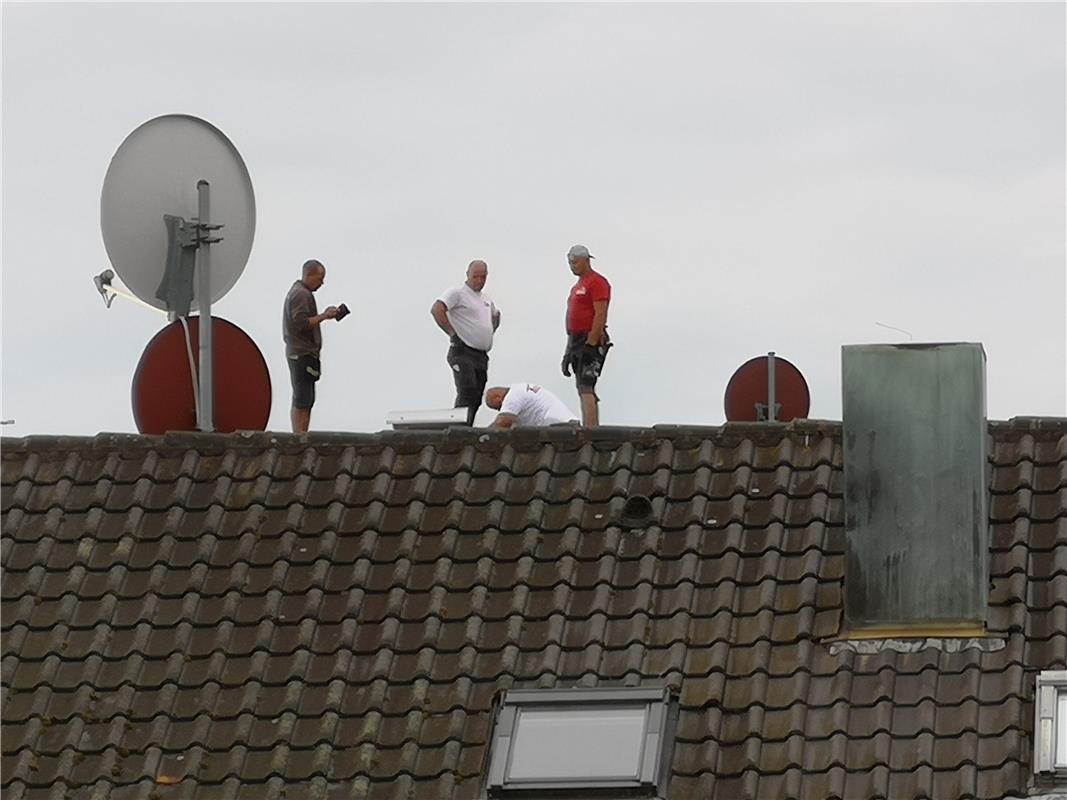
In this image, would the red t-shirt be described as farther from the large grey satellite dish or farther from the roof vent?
the roof vent

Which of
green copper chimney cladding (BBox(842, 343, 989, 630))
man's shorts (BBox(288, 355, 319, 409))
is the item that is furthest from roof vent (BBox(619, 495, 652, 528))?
man's shorts (BBox(288, 355, 319, 409))

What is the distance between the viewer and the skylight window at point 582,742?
1505 cm

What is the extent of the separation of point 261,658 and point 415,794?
5.07 feet

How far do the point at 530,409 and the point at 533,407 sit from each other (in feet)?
0.10

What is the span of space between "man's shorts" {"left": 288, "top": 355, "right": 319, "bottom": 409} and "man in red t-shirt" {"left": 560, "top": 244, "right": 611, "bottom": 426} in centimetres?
178

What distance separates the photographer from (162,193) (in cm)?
1950

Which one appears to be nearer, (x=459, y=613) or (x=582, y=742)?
(x=582, y=742)

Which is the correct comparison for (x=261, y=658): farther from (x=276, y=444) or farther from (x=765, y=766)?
(x=765, y=766)

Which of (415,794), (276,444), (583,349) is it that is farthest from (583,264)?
(415,794)

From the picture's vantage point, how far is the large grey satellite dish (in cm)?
1939

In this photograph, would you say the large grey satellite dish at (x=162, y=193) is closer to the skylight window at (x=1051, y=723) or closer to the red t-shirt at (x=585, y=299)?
the red t-shirt at (x=585, y=299)

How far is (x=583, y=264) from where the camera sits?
2069 centimetres

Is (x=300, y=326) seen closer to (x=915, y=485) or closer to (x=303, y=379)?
(x=303, y=379)

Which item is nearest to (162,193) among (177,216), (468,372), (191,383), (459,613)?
(177,216)
